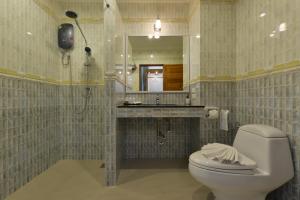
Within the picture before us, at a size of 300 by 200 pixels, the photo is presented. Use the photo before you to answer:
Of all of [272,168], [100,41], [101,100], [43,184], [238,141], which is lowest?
[43,184]

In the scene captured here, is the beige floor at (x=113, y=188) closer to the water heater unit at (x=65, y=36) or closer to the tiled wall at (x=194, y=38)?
the tiled wall at (x=194, y=38)

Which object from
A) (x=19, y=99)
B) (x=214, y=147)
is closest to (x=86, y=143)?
(x=19, y=99)

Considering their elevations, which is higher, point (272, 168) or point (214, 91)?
point (214, 91)

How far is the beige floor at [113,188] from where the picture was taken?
185 cm

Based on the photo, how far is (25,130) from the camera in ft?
7.04

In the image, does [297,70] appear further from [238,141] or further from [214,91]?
[214,91]

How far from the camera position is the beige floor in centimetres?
185

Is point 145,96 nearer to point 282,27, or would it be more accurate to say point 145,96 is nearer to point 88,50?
point 88,50

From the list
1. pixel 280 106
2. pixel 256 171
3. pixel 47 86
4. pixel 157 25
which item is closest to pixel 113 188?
pixel 256 171

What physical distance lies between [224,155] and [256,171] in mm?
254

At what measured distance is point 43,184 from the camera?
7.00ft

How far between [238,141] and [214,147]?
1.19 ft

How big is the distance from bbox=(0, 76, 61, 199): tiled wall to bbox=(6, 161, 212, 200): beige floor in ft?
0.52

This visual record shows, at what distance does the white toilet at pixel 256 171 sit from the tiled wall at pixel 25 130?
1.86 metres
